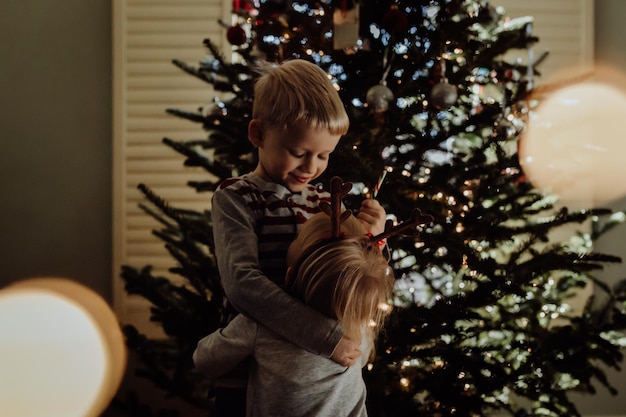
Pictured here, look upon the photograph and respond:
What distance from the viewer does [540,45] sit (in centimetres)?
229

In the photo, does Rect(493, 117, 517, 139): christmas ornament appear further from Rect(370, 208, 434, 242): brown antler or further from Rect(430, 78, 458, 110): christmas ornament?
Rect(370, 208, 434, 242): brown antler

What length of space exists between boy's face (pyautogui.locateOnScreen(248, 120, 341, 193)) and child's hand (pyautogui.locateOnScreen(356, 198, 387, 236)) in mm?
95

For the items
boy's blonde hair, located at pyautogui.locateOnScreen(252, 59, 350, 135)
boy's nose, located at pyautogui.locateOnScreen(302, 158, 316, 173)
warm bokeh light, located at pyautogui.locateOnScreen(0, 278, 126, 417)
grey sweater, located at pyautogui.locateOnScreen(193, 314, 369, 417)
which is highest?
boy's blonde hair, located at pyautogui.locateOnScreen(252, 59, 350, 135)

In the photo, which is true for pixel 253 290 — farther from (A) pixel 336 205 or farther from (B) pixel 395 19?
(B) pixel 395 19

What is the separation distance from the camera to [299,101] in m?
A: 0.85

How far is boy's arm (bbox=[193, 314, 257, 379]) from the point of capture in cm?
83

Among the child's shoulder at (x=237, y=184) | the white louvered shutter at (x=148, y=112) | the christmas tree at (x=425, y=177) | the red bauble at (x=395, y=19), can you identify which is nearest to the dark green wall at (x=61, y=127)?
the white louvered shutter at (x=148, y=112)

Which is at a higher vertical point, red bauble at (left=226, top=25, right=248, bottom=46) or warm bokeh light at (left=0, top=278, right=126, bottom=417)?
red bauble at (left=226, top=25, right=248, bottom=46)

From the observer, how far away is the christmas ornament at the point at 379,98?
1195mm

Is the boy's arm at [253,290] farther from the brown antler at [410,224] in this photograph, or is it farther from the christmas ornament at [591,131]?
the christmas ornament at [591,131]

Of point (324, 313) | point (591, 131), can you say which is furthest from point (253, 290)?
point (591, 131)

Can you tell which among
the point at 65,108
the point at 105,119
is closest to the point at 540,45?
the point at 105,119

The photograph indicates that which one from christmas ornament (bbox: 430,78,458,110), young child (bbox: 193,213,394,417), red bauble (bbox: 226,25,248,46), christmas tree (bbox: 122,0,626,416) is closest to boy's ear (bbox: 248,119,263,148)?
young child (bbox: 193,213,394,417)

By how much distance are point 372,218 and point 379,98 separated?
0.38m
